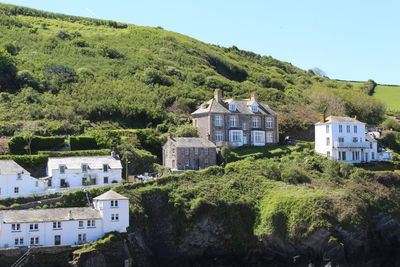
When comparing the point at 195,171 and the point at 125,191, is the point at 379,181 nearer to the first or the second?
the point at 195,171

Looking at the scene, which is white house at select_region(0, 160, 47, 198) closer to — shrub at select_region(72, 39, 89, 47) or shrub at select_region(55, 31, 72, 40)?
shrub at select_region(72, 39, 89, 47)

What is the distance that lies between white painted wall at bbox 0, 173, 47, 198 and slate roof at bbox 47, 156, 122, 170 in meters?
3.44

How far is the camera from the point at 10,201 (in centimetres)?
6047

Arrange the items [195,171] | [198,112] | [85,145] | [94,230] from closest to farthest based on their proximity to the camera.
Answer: [94,230] → [195,171] → [85,145] → [198,112]

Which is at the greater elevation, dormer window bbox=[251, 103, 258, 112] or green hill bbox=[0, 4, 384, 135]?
green hill bbox=[0, 4, 384, 135]

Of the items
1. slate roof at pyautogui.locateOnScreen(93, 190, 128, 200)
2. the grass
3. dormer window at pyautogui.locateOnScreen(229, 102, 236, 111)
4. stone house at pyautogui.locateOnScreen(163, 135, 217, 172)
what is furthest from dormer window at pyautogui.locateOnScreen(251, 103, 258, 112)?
the grass

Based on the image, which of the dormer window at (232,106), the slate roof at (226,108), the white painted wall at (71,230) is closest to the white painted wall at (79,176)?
the white painted wall at (71,230)

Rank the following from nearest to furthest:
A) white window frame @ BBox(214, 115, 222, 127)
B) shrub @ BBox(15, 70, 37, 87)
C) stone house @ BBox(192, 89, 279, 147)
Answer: stone house @ BBox(192, 89, 279, 147) → white window frame @ BBox(214, 115, 222, 127) → shrub @ BBox(15, 70, 37, 87)

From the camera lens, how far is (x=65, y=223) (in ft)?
190

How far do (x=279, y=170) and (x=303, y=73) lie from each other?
103 meters

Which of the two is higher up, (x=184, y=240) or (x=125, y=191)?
(x=125, y=191)

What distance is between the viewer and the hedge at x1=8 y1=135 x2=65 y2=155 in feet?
243

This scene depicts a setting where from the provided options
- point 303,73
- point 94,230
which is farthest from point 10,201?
point 303,73

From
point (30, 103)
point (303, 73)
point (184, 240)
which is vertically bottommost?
point (184, 240)
